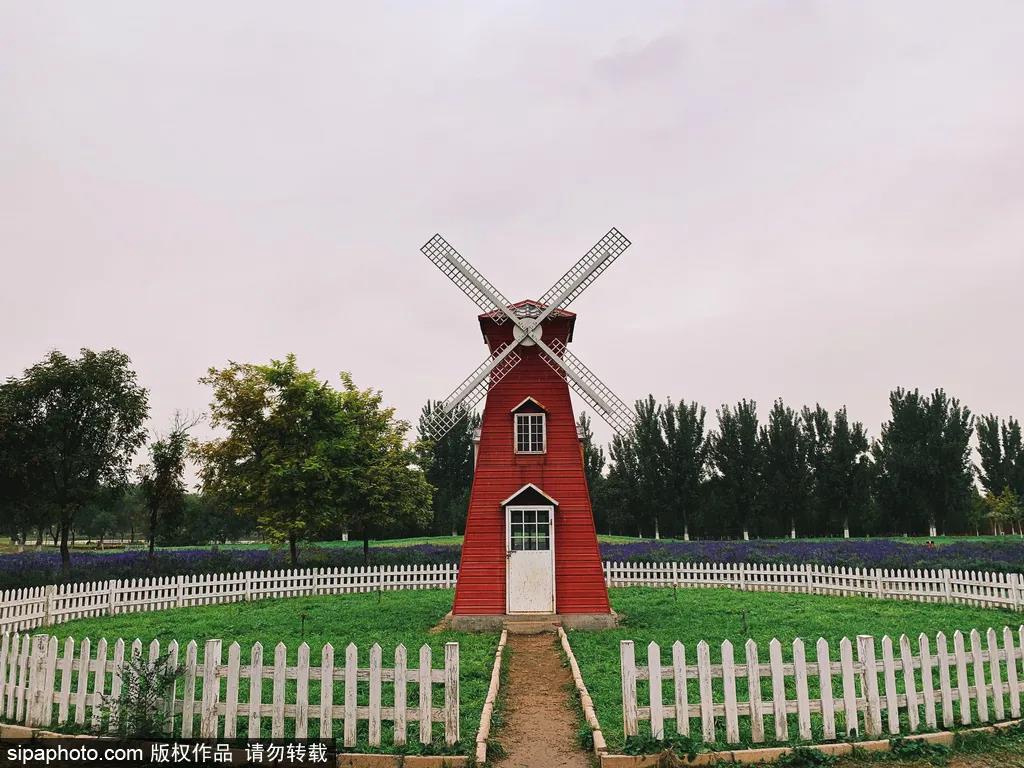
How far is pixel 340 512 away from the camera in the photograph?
2672cm

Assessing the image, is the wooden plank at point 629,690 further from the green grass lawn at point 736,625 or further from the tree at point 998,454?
the tree at point 998,454

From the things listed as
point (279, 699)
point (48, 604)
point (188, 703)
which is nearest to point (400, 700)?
point (279, 699)

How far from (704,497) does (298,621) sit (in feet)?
163

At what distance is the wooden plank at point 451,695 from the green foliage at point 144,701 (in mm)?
2900

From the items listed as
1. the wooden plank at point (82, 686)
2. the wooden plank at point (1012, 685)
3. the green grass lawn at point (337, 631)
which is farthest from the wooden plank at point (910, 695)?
the wooden plank at point (82, 686)

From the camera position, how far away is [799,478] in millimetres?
56375

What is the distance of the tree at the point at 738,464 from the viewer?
57188 millimetres

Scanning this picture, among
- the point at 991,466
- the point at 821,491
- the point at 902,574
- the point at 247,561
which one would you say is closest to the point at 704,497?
the point at 821,491

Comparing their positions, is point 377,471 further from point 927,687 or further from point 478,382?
point 927,687

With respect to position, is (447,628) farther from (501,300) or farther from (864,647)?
(864,647)


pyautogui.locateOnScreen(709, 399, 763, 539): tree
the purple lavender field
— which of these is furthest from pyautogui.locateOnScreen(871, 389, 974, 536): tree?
the purple lavender field

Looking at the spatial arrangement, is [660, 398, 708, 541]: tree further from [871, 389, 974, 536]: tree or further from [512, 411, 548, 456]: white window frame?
[512, 411, 548, 456]: white window frame

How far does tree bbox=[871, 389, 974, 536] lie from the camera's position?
174 ft

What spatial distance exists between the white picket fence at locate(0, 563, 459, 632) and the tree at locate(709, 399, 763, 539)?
130 ft
